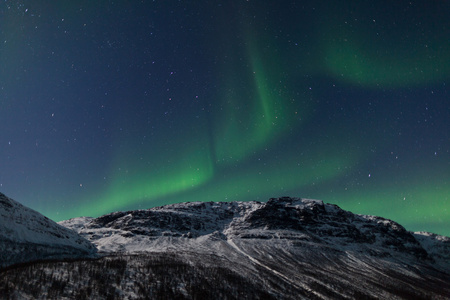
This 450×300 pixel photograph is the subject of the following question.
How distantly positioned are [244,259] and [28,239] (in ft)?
138

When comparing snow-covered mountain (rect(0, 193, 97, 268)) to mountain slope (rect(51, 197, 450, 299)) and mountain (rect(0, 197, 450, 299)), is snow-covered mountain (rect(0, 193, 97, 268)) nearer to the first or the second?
mountain (rect(0, 197, 450, 299))

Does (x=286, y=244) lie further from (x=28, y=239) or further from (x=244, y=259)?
(x=28, y=239)

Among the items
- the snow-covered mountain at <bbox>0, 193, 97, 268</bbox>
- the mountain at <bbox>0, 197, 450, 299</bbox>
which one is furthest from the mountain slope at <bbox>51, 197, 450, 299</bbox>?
the snow-covered mountain at <bbox>0, 193, 97, 268</bbox>

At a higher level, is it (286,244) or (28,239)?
(28,239)

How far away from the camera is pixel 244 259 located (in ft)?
187

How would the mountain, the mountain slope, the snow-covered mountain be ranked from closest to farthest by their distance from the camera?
the mountain, the snow-covered mountain, the mountain slope

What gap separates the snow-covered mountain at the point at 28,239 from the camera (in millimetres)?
31656

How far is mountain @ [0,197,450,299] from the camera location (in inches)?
908

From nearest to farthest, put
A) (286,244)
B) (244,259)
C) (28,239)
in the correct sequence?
(28,239)
(244,259)
(286,244)

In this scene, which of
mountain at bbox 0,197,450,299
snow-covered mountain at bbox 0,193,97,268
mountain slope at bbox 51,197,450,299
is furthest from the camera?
mountain slope at bbox 51,197,450,299

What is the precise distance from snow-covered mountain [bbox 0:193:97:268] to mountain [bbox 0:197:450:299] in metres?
6.42

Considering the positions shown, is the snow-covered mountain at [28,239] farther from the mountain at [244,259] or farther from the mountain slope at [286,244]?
the mountain slope at [286,244]

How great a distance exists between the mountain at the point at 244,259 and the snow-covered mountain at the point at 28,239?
642 cm

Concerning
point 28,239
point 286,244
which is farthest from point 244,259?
point 28,239
